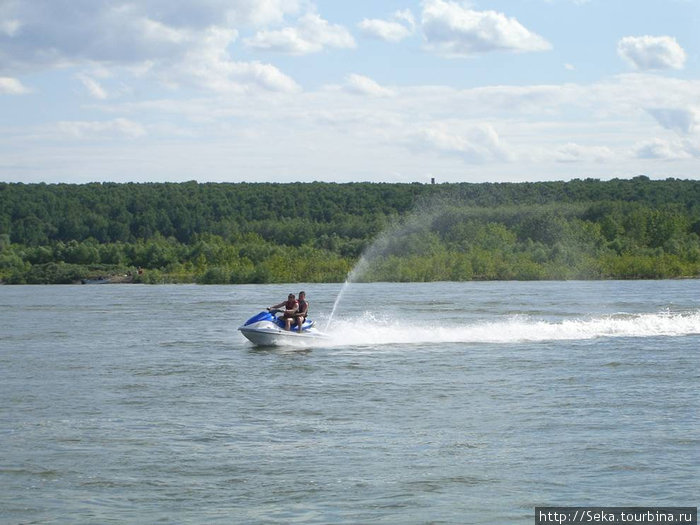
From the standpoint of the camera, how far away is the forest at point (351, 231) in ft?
327

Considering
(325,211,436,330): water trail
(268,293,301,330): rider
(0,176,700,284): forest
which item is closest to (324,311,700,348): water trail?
(268,293,301,330): rider

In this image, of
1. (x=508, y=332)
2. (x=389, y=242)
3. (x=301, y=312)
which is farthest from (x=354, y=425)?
(x=389, y=242)

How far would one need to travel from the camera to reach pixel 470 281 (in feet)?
318

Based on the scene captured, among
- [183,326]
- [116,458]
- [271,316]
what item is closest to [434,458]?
[116,458]

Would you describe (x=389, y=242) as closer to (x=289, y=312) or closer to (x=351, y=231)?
(x=351, y=231)

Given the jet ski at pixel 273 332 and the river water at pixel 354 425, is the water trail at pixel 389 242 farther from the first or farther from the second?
the river water at pixel 354 425

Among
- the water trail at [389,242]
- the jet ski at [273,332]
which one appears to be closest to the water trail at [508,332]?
the jet ski at [273,332]

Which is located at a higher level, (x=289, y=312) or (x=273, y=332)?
(x=289, y=312)

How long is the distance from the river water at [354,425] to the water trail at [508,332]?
10cm

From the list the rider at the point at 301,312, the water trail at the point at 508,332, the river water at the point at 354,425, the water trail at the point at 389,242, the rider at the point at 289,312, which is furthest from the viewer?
the water trail at the point at 389,242

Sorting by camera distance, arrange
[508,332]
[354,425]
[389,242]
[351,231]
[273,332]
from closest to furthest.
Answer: [354,425] → [273,332] → [508,332] → [389,242] → [351,231]

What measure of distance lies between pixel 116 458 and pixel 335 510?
4.34 metres

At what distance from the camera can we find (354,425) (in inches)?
723

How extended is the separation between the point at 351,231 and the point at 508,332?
9719 centimetres
